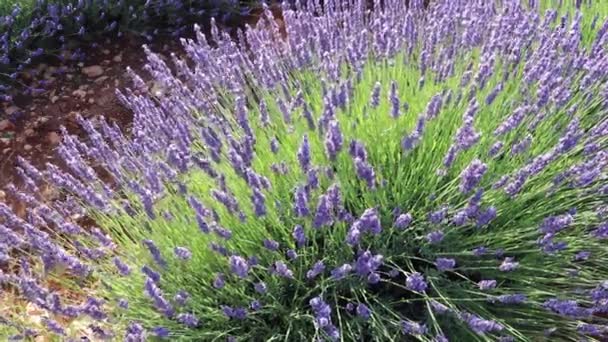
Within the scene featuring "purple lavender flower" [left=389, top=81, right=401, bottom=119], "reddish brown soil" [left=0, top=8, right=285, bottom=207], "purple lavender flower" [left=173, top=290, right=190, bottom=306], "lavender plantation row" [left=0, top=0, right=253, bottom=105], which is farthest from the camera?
"lavender plantation row" [left=0, top=0, right=253, bottom=105]

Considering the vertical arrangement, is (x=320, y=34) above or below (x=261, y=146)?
above

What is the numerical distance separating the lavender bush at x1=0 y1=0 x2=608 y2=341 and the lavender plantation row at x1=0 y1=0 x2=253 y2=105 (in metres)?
1.53

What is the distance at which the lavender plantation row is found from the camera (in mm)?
3518

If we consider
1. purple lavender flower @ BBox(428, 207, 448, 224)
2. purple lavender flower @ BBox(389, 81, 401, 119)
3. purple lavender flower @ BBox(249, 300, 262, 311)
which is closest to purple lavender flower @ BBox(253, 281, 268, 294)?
purple lavender flower @ BBox(249, 300, 262, 311)

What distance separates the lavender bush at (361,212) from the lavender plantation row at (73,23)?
1.53 m

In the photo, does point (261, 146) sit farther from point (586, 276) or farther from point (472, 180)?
point (586, 276)

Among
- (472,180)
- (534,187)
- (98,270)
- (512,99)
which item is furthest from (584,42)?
(98,270)

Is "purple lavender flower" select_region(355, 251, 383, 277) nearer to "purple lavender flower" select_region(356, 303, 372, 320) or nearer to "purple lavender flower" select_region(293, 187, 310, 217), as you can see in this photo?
"purple lavender flower" select_region(356, 303, 372, 320)

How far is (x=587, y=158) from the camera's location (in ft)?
7.17

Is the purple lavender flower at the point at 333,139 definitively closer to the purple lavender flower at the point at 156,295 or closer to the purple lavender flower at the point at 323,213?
the purple lavender flower at the point at 323,213

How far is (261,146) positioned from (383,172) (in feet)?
1.31

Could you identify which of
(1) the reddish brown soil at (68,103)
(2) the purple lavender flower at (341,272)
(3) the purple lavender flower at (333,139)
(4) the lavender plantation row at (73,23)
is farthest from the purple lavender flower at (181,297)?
(4) the lavender plantation row at (73,23)

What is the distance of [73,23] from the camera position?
3.75 metres

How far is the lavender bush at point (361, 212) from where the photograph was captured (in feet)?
5.97
